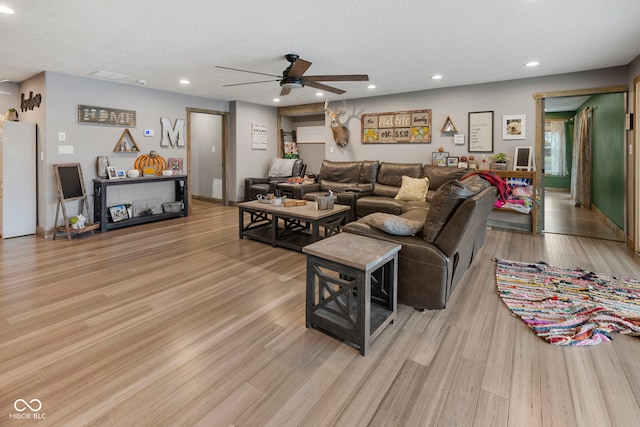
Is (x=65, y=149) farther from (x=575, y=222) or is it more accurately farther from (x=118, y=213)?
(x=575, y=222)

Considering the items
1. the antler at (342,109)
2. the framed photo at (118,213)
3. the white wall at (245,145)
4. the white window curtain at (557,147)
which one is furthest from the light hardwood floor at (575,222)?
the framed photo at (118,213)

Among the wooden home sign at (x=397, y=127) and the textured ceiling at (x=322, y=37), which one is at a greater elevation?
the textured ceiling at (x=322, y=37)

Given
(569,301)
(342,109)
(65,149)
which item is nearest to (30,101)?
(65,149)

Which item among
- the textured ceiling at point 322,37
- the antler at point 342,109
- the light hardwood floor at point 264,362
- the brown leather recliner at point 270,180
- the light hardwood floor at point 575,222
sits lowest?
the light hardwood floor at point 264,362

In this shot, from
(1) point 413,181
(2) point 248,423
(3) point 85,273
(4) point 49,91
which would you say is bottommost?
(2) point 248,423

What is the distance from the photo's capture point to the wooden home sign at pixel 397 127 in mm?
6161

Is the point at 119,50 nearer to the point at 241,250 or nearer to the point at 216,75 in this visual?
the point at 216,75

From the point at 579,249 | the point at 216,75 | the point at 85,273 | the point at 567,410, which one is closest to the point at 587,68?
the point at 579,249

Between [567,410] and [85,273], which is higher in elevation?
[85,273]

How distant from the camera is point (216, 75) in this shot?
4.95m

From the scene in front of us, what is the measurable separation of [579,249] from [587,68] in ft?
8.26

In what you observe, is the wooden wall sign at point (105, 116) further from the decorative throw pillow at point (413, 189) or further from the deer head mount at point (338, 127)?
the decorative throw pillow at point (413, 189)

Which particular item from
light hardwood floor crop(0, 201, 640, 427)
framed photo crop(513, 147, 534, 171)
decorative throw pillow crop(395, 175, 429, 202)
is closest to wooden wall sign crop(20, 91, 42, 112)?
light hardwood floor crop(0, 201, 640, 427)

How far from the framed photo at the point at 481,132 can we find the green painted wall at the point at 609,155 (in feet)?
5.56
